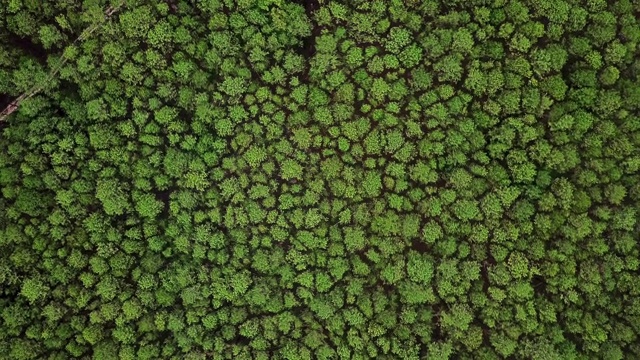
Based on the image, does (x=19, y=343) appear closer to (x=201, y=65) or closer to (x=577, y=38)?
(x=201, y=65)

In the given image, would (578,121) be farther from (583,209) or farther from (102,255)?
(102,255)

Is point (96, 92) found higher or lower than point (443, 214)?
higher

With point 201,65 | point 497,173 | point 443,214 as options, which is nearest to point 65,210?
point 201,65

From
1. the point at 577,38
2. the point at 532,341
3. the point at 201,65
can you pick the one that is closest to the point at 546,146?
the point at 577,38

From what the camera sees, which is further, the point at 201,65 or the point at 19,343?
the point at 201,65

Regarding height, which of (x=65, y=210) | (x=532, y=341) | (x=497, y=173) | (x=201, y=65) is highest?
(x=201, y=65)

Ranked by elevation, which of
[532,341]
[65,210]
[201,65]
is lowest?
[532,341]
